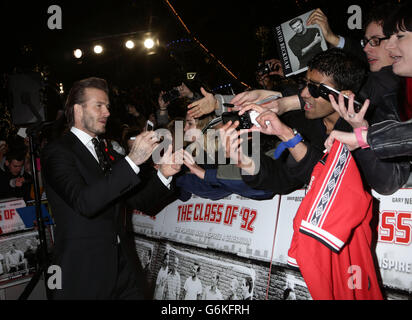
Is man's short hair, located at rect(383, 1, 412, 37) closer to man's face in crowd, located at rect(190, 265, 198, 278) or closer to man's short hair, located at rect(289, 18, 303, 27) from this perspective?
man's short hair, located at rect(289, 18, 303, 27)

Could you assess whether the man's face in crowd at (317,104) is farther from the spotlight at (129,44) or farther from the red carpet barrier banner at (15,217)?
the spotlight at (129,44)

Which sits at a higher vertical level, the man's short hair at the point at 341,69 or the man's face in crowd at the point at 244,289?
the man's short hair at the point at 341,69

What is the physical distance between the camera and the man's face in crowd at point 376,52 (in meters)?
2.45

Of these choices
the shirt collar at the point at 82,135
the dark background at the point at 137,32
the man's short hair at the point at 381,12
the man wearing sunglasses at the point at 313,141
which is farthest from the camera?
the dark background at the point at 137,32

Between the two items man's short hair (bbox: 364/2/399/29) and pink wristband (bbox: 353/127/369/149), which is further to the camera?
man's short hair (bbox: 364/2/399/29)

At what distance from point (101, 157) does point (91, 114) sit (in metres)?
0.35

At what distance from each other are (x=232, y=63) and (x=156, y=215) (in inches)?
243

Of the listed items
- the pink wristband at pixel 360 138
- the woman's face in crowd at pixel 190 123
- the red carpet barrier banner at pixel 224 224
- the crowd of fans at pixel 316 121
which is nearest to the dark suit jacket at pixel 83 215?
the crowd of fans at pixel 316 121

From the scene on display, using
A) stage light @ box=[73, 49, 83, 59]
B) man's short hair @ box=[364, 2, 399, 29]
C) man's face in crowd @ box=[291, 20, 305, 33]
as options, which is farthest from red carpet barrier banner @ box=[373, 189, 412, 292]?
stage light @ box=[73, 49, 83, 59]

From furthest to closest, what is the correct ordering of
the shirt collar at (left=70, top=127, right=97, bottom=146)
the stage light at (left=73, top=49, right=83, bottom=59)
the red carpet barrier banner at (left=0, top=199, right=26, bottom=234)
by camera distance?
the stage light at (left=73, top=49, right=83, bottom=59)
the red carpet barrier banner at (left=0, top=199, right=26, bottom=234)
the shirt collar at (left=70, top=127, right=97, bottom=146)

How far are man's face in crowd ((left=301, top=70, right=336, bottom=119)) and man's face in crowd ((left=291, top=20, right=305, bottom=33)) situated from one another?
450mm

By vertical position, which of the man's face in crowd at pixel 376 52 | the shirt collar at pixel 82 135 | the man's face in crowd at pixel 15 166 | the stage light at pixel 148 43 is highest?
the stage light at pixel 148 43

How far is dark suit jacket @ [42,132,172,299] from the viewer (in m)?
1.96

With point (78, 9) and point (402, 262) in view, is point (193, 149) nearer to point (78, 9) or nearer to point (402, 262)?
point (402, 262)
